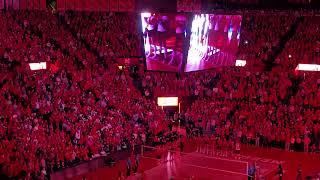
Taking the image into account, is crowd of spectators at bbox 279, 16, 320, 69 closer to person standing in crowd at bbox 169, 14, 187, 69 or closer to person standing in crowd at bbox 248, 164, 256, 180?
person standing in crowd at bbox 169, 14, 187, 69

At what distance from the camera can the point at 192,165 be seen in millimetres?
25703

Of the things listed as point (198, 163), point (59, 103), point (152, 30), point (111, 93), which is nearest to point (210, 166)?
point (198, 163)

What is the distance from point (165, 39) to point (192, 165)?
240 inches

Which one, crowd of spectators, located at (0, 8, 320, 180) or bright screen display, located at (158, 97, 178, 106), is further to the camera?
bright screen display, located at (158, 97, 178, 106)

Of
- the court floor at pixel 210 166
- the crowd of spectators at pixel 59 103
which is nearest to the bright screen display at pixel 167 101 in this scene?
the crowd of spectators at pixel 59 103

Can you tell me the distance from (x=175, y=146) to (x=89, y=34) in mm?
10380

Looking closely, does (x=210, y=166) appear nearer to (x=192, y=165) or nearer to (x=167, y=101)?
(x=192, y=165)

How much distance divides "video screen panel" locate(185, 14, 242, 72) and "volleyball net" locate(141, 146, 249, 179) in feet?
14.7

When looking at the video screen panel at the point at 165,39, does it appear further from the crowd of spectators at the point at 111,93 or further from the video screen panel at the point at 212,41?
the crowd of spectators at the point at 111,93

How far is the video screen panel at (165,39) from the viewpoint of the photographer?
24578 mm

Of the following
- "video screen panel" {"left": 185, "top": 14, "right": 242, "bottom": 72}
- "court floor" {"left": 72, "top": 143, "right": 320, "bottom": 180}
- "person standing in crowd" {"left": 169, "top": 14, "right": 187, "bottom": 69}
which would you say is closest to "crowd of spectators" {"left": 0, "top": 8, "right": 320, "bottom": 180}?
"court floor" {"left": 72, "top": 143, "right": 320, "bottom": 180}

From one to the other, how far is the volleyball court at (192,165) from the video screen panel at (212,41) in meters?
4.50

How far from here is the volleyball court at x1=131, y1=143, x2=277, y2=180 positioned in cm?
2423

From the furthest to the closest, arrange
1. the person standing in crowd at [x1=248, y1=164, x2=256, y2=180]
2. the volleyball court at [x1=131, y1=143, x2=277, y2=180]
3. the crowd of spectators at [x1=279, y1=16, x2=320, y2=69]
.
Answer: the crowd of spectators at [x1=279, y1=16, x2=320, y2=69] → the volleyball court at [x1=131, y1=143, x2=277, y2=180] → the person standing in crowd at [x1=248, y1=164, x2=256, y2=180]
